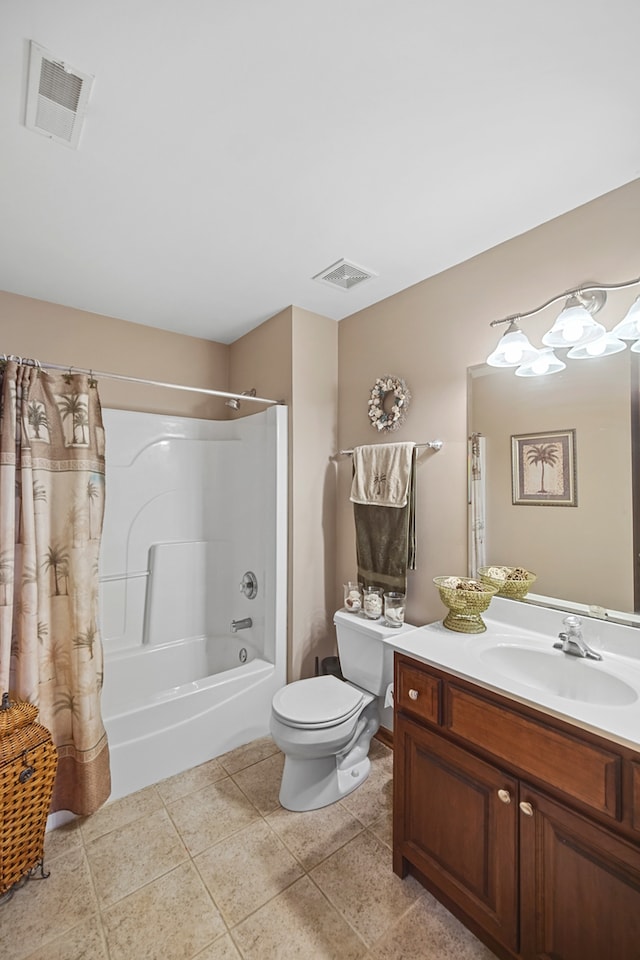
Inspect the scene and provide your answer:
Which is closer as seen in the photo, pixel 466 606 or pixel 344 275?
pixel 466 606

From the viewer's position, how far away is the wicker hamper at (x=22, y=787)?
138cm

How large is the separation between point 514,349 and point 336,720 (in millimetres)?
1675

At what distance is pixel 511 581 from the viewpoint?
1.74 metres

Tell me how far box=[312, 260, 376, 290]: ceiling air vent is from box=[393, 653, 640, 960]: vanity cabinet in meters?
1.76

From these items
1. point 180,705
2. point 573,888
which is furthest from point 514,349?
point 180,705

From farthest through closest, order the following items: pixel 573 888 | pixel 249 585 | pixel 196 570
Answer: pixel 196 570 < pixel 249 585 < pixel 573 888

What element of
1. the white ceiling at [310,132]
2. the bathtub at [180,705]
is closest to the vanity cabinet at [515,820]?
the bathtub at [180,705]

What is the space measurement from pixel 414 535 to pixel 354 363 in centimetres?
110

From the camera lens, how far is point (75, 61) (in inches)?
42.4

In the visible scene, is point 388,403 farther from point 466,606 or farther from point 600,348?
point 466,606

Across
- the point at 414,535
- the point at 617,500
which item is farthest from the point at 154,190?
the point at 617,500

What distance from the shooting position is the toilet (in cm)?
177

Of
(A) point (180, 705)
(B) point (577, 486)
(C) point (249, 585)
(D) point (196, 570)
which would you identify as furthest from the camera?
(D) point (196, 570)

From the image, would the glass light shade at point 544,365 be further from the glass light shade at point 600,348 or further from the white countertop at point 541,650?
the white countertop at point 541,650
